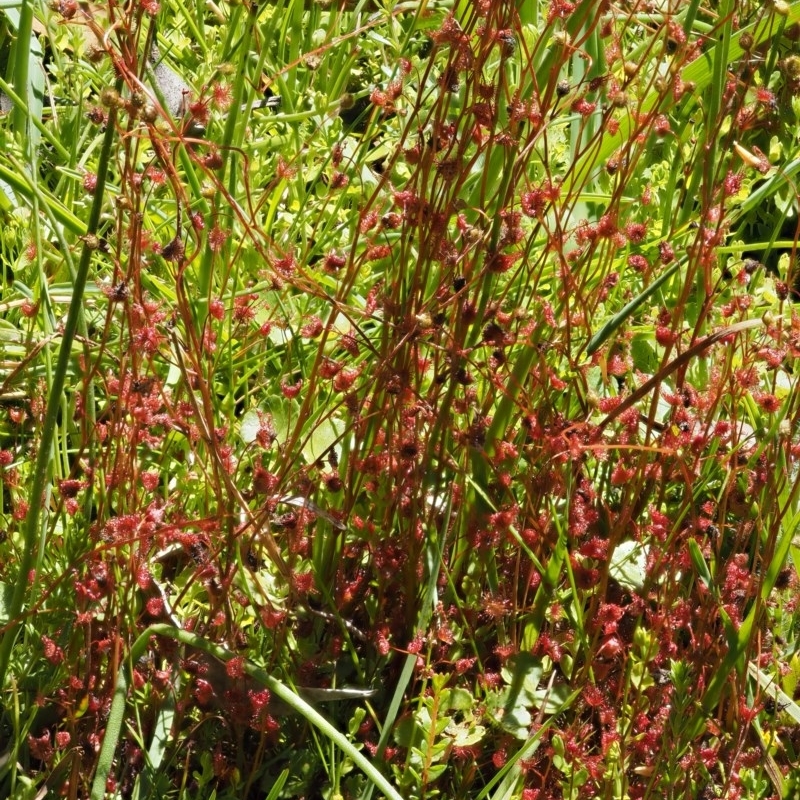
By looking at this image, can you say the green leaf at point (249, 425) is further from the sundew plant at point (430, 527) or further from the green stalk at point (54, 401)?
the green stalk at point (54, 401)

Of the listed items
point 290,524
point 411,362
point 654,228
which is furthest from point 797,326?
point 654,228

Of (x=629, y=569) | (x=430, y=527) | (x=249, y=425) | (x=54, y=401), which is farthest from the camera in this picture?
(x=249, y=425)

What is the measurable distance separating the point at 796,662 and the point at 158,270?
1303 mm

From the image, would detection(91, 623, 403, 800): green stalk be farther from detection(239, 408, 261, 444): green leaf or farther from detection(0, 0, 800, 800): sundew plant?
detection(239, 408, 261, 444): green leaf

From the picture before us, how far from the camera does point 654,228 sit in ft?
7.77

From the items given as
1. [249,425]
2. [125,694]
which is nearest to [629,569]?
[249,425]

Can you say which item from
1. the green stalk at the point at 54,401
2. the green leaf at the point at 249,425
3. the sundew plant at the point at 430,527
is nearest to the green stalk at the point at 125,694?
the sundew plant at the point at 430,527

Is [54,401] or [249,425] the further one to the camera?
[249,425]

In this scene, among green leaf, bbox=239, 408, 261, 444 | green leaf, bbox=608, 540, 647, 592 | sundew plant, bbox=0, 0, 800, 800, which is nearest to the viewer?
sundew plant, bbox=0, 0, 800, 800

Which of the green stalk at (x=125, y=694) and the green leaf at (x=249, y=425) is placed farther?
the green leaf at (x=249, y=425)

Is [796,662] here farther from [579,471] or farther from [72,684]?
[72,684]

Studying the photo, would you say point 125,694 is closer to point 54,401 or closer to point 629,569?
point 54,401

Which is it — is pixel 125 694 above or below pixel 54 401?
below

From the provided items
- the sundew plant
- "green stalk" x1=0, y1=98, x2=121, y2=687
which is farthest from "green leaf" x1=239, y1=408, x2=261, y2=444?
"green stalk" x1=0, y1=98, x2=121, y2=687
